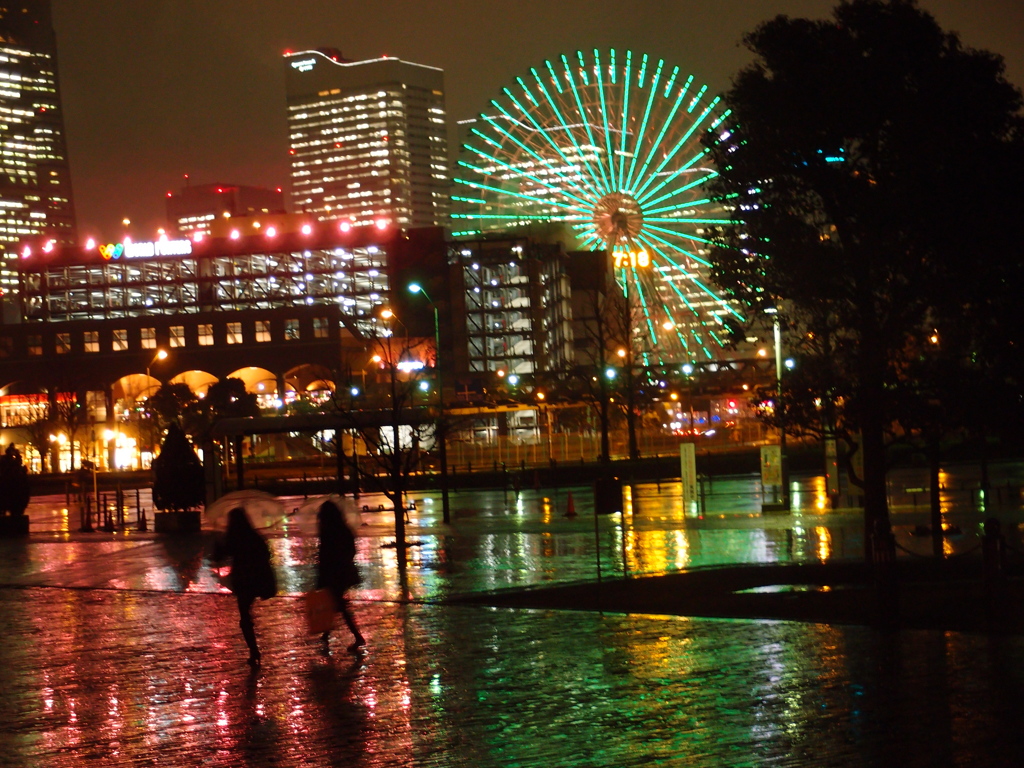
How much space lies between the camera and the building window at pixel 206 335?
112 meters

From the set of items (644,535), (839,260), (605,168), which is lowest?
(644,535)

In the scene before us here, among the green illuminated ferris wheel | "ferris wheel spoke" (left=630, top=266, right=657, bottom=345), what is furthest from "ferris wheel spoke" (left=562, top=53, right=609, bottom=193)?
"ferris wheel spoke" (left=630, top=266, right=657, bottom=345)

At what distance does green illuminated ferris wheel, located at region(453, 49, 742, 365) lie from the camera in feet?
194

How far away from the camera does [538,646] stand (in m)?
12.6

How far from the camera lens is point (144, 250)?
140 m

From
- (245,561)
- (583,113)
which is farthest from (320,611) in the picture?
(583,113)

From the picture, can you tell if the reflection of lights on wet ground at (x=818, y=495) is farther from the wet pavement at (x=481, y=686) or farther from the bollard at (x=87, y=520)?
the bollard at (x=87, y=520)

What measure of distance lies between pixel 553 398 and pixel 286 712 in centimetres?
6935

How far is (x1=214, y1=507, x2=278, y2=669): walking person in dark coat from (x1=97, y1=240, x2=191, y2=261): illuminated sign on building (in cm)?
13298

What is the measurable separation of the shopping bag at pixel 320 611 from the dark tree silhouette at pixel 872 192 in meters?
8.18

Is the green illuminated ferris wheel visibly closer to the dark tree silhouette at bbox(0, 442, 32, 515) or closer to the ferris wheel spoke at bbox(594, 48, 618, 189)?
the ferris wheel spoke at bbox(594, 48, 618, 189)

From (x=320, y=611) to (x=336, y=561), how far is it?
0.62 metres

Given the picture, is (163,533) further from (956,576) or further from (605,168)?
(605,168)

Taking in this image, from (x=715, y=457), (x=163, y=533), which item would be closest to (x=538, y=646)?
(x=163, y=533)
